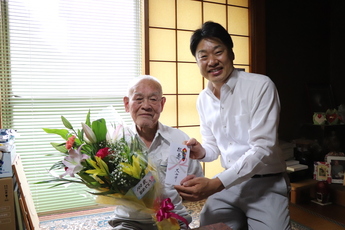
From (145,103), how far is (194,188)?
0.54 metres

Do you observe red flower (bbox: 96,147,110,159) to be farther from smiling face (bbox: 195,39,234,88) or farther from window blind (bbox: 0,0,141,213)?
window blind (bbox: 0,0,141,213)

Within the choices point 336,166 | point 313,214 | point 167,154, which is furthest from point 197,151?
point 336,166

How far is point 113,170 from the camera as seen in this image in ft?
3.66

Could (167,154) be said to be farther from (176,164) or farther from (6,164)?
(6,164)

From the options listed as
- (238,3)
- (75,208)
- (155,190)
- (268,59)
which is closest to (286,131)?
(268,59)

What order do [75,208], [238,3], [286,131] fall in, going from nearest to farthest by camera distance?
[75,208] < [238,3] < [286,131]

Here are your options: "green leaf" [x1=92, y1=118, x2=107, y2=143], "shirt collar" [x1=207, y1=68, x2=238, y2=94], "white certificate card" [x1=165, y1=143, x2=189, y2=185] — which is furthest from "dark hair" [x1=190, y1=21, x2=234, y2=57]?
"green leaf" [x1=92, y1=118, x2=107, y2=143]

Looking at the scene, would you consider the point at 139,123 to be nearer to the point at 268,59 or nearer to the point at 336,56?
the point at 268,59

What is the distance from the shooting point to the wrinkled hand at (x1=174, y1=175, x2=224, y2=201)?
1286mm

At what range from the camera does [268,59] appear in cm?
371

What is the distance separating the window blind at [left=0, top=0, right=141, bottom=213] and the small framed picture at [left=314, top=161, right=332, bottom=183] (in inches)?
89.0

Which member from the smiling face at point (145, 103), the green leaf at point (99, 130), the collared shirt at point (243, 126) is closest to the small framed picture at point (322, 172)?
the collared shirt at point (243, 126)

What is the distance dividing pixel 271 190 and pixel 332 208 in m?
1.77

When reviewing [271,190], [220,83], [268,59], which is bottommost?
[271,190]
